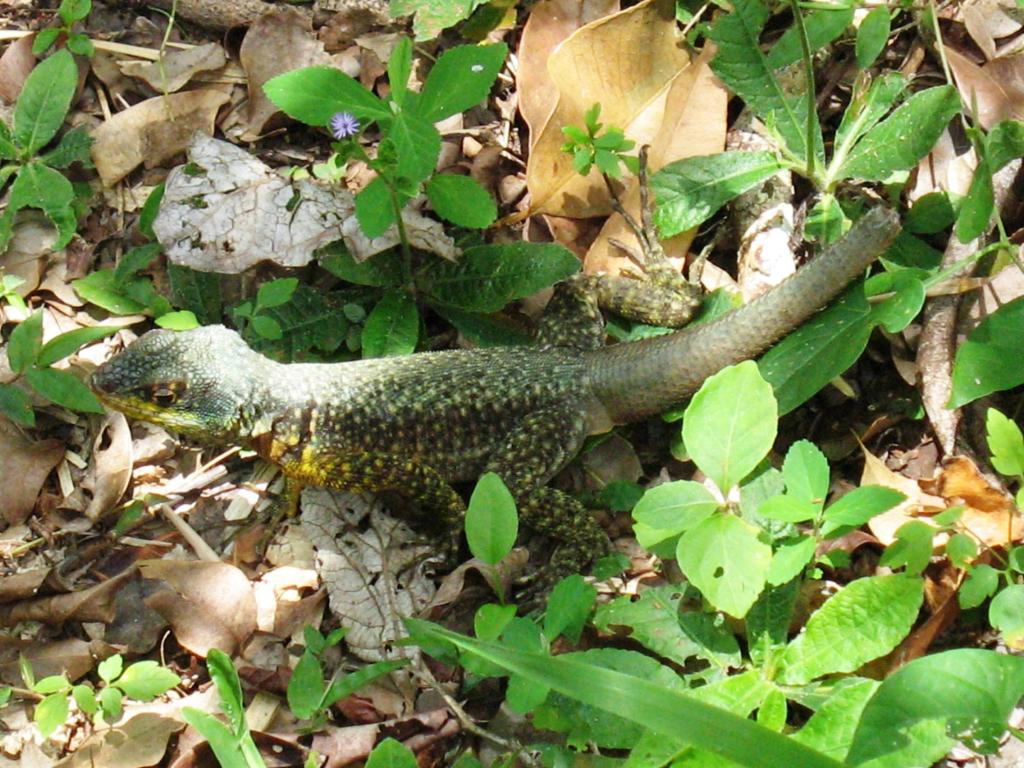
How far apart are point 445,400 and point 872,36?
2.52 meters

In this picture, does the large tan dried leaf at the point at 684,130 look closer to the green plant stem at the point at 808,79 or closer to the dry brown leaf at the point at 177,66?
the green plant stem at the point at 808,79

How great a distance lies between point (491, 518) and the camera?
3975mm

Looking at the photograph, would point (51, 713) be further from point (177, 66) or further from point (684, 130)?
point (684, 130)

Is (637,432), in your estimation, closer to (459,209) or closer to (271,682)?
(459,209)

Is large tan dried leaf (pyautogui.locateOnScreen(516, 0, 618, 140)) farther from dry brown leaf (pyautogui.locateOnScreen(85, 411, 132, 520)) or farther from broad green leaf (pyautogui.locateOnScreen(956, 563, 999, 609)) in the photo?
broad green leaf (pyautogui.locateOnScreen(956, 563, 999, 609))

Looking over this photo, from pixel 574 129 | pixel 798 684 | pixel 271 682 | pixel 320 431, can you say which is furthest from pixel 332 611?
pixel 574 129

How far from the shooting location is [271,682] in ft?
14.7

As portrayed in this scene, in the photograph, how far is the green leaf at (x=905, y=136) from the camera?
449 cm

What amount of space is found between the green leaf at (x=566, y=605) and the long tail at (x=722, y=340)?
1.09 metres

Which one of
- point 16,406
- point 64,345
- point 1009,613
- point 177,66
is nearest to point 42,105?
point 177,66

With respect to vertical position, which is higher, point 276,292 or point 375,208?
point 375,208

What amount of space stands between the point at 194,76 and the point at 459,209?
2084 millimetres

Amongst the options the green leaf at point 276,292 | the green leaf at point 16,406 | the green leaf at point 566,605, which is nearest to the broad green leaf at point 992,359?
the green leaf at point 566,605

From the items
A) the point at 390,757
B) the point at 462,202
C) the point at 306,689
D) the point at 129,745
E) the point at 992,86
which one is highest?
the point at 992,86
